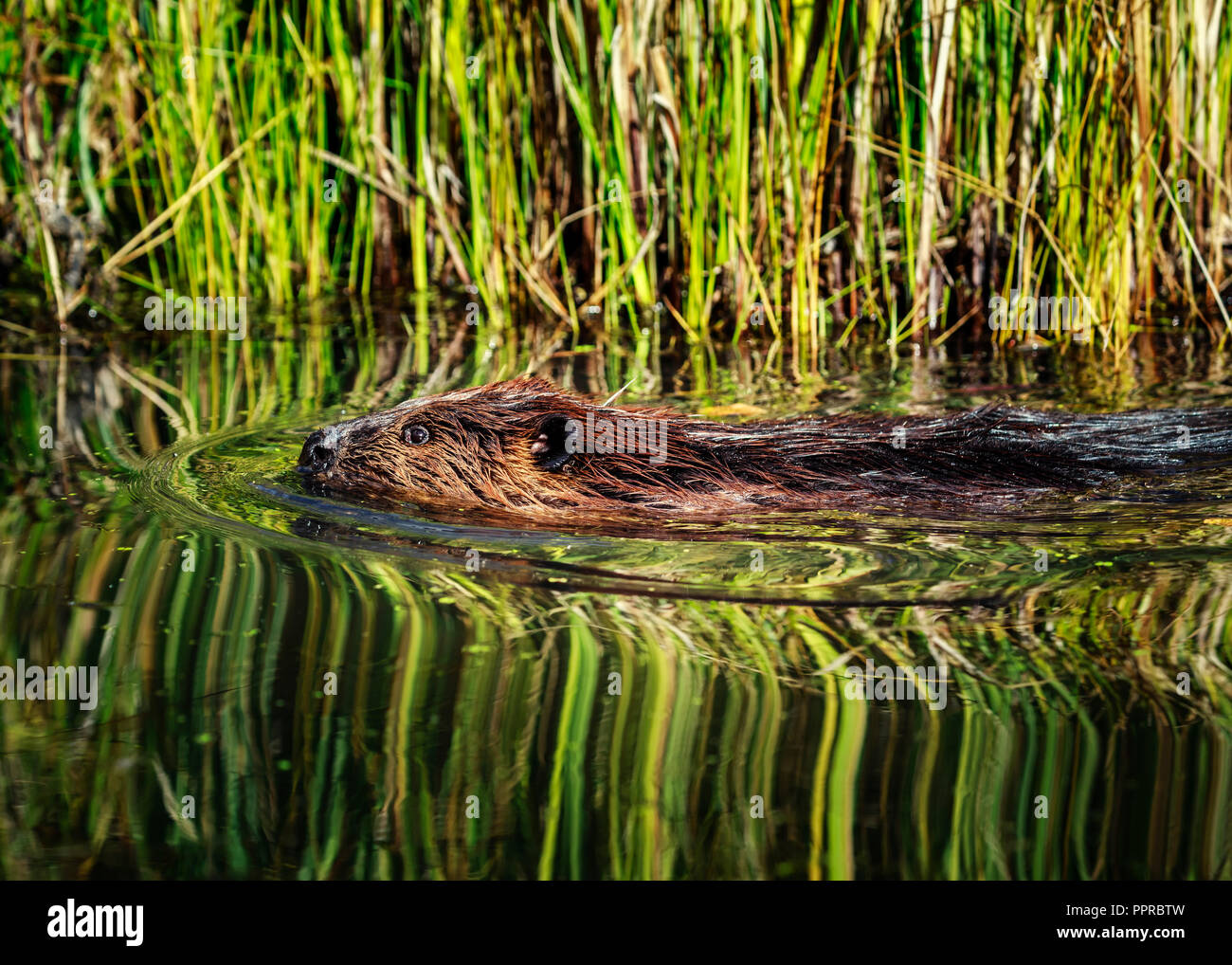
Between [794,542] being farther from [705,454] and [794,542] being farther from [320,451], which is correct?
[320,451]

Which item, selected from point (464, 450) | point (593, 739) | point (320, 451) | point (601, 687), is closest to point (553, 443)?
point (464, 450)

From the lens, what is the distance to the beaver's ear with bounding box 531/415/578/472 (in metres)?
3.88

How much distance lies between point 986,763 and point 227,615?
170 cm

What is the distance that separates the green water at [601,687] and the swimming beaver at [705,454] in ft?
0.40

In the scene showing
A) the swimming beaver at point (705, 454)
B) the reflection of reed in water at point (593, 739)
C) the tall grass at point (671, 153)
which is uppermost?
the tall grass at point (671, 153)

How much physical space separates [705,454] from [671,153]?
280 cm

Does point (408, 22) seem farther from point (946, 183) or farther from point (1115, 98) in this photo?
point (1115, 98)

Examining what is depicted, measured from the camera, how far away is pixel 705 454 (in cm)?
387

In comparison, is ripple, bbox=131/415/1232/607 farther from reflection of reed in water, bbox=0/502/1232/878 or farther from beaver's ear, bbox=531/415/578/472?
beaver's ear, bbox=531/415/578/472

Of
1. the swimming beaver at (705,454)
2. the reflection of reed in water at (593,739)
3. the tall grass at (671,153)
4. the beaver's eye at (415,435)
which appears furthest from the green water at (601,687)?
the tall grass at (671,153)

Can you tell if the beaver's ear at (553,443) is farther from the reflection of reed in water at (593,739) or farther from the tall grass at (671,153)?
the tall grass at (671,153)

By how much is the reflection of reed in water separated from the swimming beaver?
710 mm

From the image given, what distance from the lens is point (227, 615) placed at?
3.05 metres

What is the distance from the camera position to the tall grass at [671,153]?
5.78m
